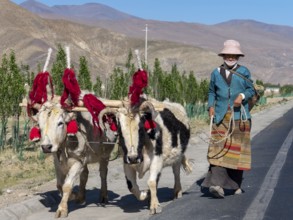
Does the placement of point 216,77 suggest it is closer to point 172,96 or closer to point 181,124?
point 181,124

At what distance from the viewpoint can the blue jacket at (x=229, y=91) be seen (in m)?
9.88

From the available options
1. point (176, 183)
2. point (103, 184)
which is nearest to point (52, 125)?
point (103, 184)

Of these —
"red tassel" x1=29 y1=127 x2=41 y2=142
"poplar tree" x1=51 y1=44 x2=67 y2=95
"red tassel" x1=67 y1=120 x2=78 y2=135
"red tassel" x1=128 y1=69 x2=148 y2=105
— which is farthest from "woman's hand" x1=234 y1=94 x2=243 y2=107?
"poplar tree" x1=51 y1=44 x2=67 y2=95

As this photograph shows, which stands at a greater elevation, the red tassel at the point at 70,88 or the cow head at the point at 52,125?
the red tassel at the point at 70,88

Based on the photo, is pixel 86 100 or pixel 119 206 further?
pixel 119 206

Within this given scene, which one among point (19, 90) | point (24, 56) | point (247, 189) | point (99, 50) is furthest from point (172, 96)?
point (99, 50)

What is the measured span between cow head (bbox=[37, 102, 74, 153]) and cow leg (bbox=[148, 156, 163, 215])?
1239mm

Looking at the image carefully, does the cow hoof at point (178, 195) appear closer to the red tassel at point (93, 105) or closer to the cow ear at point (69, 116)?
the red tassel at point (93, 105)

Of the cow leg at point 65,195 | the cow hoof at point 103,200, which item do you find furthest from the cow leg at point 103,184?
the cow leg at point 65,195

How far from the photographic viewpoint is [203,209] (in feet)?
29.5

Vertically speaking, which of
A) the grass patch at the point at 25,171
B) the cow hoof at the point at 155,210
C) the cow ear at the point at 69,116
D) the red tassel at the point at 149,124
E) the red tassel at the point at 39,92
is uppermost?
the red tassel at the point at 39,92

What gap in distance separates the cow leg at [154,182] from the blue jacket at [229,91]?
1438 millimetres

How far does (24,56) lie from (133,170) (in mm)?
136235

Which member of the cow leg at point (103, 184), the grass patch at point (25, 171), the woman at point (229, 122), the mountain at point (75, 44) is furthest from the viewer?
the mountain at point (75, 44)
